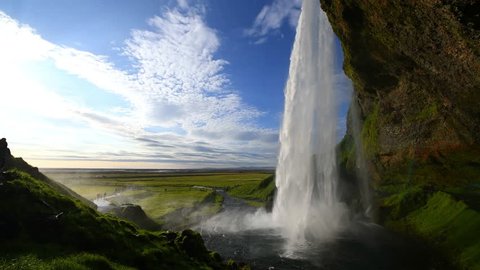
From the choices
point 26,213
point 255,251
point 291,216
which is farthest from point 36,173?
point 291,216

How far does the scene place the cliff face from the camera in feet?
80.2

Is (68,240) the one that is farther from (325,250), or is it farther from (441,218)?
(441,218)

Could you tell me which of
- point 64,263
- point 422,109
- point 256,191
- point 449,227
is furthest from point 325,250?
point 256,191

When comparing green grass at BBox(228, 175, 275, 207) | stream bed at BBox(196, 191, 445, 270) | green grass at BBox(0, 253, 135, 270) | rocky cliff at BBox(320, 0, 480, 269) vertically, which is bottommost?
stream bed at BBox(196, 191, 445, 270)

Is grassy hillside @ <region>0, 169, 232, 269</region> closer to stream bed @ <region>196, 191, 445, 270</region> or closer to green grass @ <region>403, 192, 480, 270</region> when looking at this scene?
stream bed @ <region>196, 191, 445, 270</region>

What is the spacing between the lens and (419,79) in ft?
124

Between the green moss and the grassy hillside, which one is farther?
the green moss

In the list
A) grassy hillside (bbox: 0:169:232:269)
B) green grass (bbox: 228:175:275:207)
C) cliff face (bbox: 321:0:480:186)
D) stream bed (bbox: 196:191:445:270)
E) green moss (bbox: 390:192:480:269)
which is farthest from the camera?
green grass (bbox: 228:175:275:207)

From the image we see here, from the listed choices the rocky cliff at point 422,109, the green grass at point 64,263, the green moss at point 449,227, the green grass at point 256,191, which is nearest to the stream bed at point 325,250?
the green moss at point 449,227

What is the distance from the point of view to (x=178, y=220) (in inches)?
2522

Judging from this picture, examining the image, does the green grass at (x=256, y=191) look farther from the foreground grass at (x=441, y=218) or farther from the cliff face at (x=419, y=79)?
the cliff face at (x=419, y=79)

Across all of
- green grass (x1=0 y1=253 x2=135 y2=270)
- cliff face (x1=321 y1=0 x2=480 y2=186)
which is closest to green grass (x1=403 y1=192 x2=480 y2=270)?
cliff face (x1=321 y1=0 x2=480 y2=186)

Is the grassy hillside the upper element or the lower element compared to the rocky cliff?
lower

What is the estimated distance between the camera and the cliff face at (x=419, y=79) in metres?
24.4
